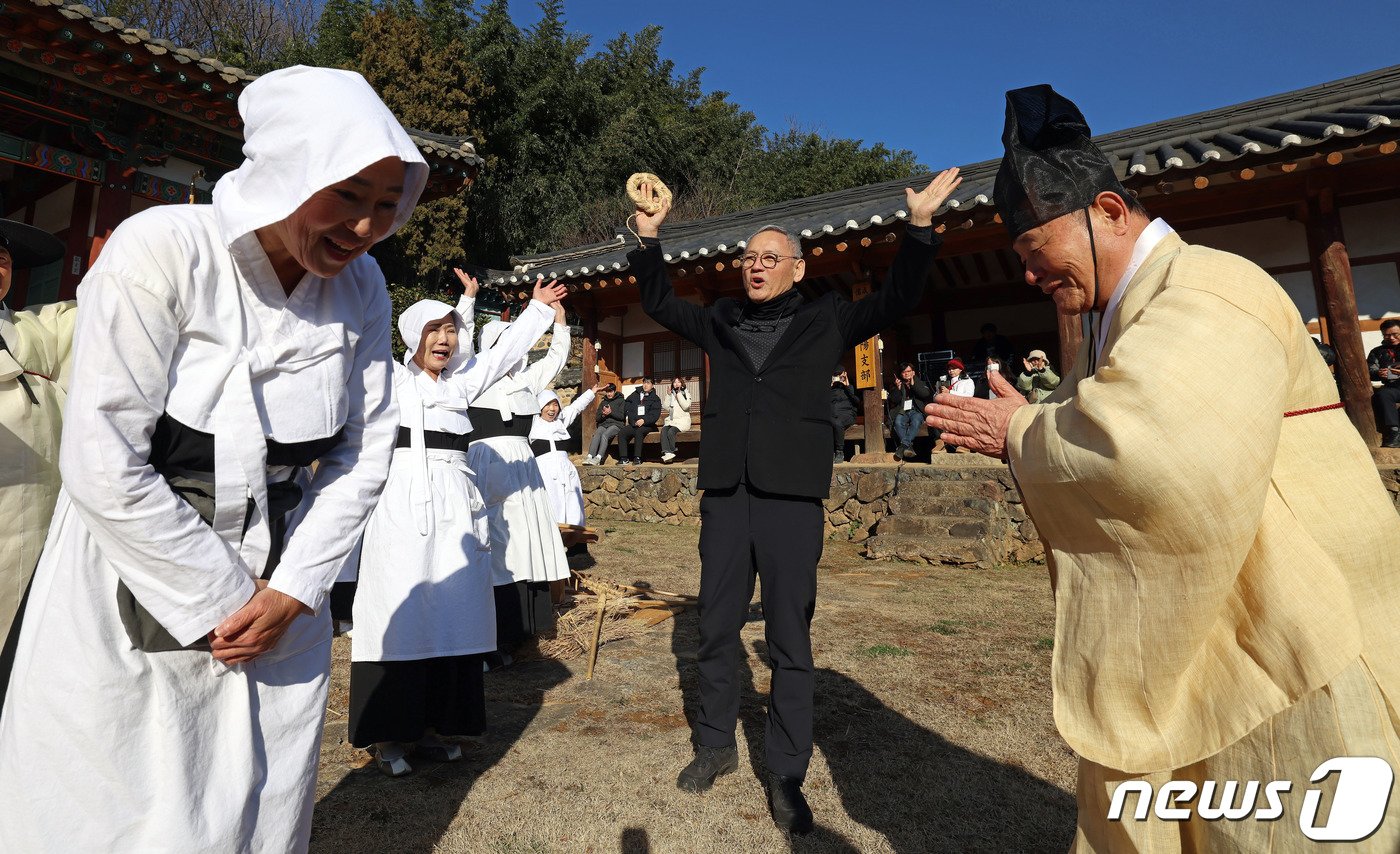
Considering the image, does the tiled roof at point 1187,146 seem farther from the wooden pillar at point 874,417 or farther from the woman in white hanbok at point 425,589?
the wooden pillar at point 874,417

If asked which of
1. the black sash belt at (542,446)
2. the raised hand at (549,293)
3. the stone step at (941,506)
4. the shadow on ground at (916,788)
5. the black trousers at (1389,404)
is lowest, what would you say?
the shadow on ground at (916,788)

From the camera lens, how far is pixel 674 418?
11984mm

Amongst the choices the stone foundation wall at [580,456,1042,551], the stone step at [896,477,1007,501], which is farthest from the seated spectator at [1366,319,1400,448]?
the stone step at [896,477,1007,501]

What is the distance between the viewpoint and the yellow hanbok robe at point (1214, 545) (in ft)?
3.42

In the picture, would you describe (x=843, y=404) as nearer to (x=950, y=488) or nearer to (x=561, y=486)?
(x=950, y=488)

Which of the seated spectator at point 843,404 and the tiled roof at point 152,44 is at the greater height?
the tiled roof at point 152,44

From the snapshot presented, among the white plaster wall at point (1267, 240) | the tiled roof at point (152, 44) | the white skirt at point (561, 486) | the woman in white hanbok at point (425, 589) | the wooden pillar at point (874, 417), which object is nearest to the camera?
the woman in white hanbok at point (425, 589)

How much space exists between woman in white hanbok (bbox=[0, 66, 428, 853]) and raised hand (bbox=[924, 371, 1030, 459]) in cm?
116

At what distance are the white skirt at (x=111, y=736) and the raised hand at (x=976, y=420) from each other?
144 cm

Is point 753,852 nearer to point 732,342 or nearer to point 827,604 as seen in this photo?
point 732,342

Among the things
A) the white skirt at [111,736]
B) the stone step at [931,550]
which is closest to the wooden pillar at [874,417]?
the stone step at [931,550]

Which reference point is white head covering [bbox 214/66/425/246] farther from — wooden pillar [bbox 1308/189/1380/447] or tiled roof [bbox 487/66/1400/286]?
wooden pillar [bbox 1308/189/1380/447]

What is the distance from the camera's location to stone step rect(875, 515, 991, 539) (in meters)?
7.39

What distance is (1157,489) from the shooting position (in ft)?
3.47
